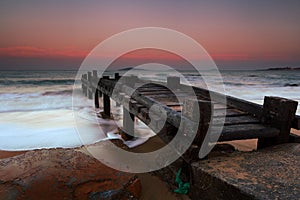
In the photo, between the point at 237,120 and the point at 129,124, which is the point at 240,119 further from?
the point at 129,124

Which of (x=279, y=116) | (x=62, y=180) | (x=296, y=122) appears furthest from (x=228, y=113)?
(x=62, y=180)

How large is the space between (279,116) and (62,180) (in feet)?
11.0

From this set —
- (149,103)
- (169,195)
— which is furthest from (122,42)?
(169,195)

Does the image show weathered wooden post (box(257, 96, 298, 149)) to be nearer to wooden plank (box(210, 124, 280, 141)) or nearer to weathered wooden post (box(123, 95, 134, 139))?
wooden plank (box(210, 124, 280, 141))

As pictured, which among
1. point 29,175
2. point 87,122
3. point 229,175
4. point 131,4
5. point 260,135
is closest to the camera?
point 229,175

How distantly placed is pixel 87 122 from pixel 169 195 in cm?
642

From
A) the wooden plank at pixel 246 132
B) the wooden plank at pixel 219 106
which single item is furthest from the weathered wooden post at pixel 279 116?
the wooden plank at pixel 219 106

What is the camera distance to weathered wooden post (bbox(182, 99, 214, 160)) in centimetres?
252

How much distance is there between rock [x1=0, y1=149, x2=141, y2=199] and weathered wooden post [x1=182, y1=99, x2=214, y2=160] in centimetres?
125

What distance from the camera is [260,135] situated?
9.82 feet

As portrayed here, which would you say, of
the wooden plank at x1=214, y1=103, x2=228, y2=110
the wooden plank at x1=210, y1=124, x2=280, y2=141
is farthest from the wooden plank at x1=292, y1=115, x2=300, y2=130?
the wooden plank at x1=214, y1=103, x2=228, y2=110

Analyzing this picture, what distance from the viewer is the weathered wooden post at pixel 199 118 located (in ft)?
8.27

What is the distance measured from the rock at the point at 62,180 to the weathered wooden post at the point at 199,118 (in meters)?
1.25

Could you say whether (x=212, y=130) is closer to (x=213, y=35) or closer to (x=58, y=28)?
(x=213, y=35)
